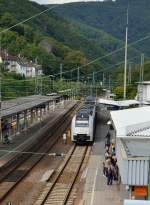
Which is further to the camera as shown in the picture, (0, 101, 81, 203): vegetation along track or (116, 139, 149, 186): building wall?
(0, 101, 81, 203): vegetation along track

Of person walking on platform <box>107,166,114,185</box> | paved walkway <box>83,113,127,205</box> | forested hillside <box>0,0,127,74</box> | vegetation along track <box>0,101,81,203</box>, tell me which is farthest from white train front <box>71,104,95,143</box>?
forested hillside <box>0,0,127,74</box>

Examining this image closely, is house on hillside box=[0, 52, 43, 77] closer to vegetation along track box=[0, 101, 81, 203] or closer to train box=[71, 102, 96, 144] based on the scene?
vegetation along track box=[0, 101, 81, 203]

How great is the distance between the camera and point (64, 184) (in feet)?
81.8

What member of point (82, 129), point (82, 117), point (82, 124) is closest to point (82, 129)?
point (82, 129)

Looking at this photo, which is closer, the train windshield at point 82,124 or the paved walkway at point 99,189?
the paved walkway at point 99,189

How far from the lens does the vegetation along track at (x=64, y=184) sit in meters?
21.4

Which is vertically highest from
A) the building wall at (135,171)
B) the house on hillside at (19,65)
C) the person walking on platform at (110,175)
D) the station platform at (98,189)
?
the house on hillside at (19,65)

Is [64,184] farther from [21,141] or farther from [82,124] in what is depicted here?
[21,141]

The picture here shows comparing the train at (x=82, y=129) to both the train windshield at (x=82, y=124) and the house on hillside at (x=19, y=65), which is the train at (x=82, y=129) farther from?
the house on hillside at (x=19, y=65)

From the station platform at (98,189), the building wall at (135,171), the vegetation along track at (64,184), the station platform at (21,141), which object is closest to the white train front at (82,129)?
the vegetation along track at (64,184)

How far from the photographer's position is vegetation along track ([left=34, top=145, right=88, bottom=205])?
21.4 m

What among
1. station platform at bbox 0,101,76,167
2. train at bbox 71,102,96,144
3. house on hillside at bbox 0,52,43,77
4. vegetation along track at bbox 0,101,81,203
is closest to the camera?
vegetation along track at bbox 0,101,81,203

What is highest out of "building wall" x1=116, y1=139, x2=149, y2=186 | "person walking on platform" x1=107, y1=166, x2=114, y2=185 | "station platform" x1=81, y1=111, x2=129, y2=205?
"building wall" x1=116, y1=139, x2=149, y2=186

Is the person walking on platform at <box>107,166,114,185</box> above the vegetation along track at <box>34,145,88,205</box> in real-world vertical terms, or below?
above
